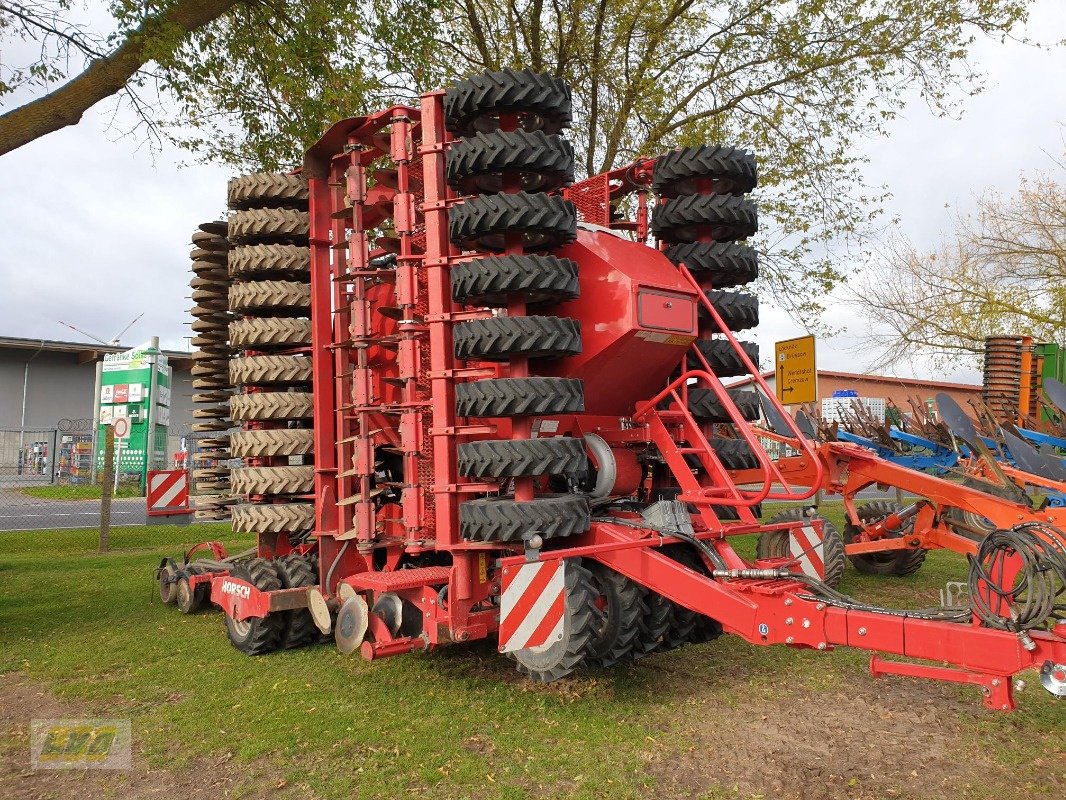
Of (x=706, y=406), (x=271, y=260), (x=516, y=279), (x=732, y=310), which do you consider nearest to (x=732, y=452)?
(x=706, y=406)

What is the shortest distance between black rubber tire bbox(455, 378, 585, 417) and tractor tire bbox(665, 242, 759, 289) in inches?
62.3

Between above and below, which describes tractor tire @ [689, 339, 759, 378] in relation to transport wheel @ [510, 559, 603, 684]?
above

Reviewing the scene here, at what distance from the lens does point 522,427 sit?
4.63 m

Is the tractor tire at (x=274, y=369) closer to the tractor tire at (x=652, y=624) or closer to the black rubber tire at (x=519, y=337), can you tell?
the black rubber tire at (x=519, y=337)

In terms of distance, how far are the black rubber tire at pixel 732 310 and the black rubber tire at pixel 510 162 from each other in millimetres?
1467

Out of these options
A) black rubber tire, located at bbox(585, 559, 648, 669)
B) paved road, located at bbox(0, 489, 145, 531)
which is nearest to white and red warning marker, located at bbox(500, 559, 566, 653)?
black rubber tire, located at bbox(585, 559, 648, 669)

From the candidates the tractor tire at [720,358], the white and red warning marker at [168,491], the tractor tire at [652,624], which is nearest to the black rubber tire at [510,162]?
the tractor tire at [720,358]

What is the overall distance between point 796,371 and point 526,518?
633 cm

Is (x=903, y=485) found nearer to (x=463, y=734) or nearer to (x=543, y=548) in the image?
(x=543, y=548)

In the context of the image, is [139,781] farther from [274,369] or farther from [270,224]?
[270,224]

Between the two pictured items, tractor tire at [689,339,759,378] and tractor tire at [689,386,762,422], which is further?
tractor tire at [689,339,759,378]

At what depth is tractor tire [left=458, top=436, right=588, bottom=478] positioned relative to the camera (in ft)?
14.5

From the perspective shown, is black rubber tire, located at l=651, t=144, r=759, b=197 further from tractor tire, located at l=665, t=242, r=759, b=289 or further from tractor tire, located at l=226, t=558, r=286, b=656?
tractor tire, located at l=226, t=558, r=286, b=656

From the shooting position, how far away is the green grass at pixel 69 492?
21.0 metres
